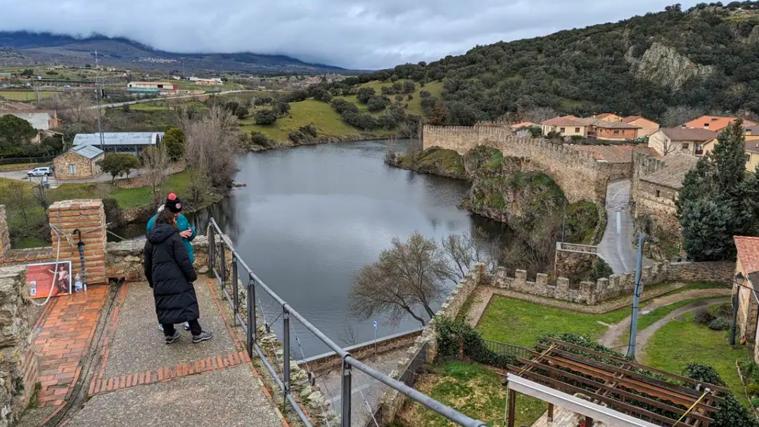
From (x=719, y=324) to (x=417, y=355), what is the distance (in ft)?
29.6

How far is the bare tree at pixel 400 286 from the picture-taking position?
2234cm

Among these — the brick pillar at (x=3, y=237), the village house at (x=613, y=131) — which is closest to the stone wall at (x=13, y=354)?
the brick pillar at (x=3, y=237)

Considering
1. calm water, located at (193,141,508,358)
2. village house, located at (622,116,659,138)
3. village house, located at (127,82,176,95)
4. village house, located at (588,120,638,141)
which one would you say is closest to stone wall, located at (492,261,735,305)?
calm water, located at (193,141,508,358)

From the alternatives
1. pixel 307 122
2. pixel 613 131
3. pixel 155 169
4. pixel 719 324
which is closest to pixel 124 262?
pixel 719 324

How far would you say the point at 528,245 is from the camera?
105 feet

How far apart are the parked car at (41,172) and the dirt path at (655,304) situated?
3708 centimetres

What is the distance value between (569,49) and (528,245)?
67.4 metres

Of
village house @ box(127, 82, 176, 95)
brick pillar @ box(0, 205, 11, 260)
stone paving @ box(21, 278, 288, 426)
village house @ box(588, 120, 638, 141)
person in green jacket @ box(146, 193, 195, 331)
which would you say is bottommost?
stone paving @ box(21, 278, 288, 426)

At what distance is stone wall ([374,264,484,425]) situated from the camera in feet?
42.6

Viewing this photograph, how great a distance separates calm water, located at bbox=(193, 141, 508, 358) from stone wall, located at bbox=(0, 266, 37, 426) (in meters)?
9.46

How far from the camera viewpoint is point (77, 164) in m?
38.2

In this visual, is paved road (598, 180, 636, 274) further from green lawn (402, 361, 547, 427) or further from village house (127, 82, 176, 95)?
village house (127, 82, 176, 95)

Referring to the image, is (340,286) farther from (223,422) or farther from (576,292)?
(223,422)

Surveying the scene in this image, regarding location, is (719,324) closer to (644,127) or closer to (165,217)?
(165,217)
